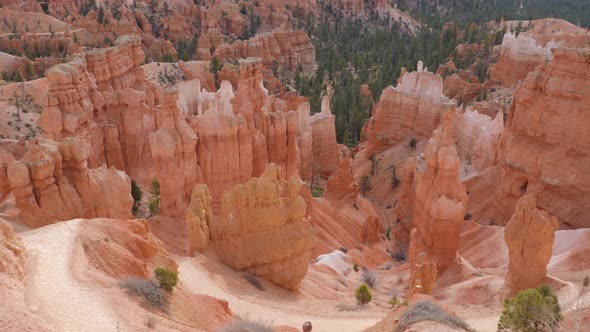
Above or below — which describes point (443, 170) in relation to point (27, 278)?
below

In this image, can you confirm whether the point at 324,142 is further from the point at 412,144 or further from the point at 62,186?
the point at 62,186

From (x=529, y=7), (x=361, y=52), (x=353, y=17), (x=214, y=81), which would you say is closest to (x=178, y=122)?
(x=214, y=81)

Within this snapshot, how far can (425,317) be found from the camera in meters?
12.2

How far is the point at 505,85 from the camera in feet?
166

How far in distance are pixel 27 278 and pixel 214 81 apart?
4764 cm

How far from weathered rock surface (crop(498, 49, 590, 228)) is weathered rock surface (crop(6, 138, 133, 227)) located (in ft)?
72.0

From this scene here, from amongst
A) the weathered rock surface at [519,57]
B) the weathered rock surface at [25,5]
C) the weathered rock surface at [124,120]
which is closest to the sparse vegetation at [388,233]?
the weathered rock surface at [124,120]

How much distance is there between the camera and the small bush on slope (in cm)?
1220

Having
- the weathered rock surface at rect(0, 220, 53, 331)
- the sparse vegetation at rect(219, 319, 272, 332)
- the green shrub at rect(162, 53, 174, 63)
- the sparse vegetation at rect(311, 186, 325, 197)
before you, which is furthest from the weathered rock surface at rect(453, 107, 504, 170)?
the green shrub at rect(162, 53, 174, 63)

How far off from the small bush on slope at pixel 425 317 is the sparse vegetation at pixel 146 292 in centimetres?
562

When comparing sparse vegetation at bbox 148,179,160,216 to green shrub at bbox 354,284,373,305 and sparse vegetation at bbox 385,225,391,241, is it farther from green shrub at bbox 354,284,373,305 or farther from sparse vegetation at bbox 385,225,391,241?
sparse vegetation at bbox 385,225,391,241

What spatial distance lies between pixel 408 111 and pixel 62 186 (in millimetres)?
31453

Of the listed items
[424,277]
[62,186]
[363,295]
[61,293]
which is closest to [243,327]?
[61,293]

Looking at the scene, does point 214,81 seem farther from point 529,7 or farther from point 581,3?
point 581,3
